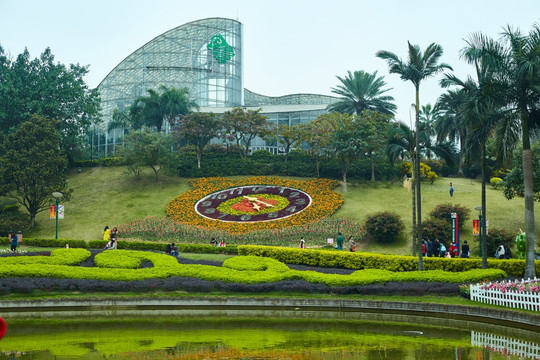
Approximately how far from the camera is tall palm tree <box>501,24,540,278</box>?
68.4ft

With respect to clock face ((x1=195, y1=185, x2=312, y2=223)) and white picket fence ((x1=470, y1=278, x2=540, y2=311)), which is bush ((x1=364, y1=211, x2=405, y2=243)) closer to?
clock face ((x1=195, y1=185, x2=312, y2=223))

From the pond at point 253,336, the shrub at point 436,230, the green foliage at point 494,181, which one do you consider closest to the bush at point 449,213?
the shrub at point 436,230

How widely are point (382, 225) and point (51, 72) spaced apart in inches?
1362

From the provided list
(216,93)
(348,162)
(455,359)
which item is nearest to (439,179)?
(348,162)

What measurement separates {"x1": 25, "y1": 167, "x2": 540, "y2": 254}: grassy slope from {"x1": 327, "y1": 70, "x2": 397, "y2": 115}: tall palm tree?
10.8 metres

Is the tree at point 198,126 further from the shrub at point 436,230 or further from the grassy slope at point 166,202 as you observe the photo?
the shrub at point 436,230

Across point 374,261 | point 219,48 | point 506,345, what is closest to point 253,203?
point 374,261

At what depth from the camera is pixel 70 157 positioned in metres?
58.9

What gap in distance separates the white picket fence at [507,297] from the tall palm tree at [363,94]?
1579 inches

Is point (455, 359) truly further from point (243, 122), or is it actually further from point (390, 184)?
point (243, 122)

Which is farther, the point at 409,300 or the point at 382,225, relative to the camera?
the point at 382,225

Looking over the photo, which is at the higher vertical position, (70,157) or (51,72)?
(51,72)

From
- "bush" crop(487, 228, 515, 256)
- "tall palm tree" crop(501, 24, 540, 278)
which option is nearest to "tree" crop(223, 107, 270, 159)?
"bush" crop(487, 228, 515, 256)

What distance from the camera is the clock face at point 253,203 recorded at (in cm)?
4306
